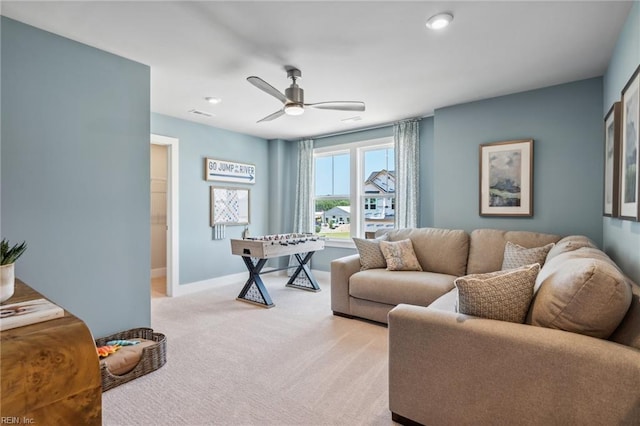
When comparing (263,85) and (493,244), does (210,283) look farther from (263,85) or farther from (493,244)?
(493,244)

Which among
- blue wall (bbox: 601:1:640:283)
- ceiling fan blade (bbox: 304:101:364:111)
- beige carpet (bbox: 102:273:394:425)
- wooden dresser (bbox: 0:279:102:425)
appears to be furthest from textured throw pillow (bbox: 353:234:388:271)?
wooden dresser (bbox: 0:279:102:425)

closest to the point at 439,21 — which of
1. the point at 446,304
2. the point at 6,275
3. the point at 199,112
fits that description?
the point at 446,304

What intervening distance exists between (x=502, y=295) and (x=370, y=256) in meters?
2.16

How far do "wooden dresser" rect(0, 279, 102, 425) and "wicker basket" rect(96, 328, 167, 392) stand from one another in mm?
1366

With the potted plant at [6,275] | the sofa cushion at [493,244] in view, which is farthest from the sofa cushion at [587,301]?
the potted plant at [6,275]

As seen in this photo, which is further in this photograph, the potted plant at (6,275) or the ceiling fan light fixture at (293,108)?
the ceiling fan light fixture at (293,108)

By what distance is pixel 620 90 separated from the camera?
2.37 m

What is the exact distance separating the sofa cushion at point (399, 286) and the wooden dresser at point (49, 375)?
103 inches

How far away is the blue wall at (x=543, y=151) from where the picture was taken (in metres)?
3.19

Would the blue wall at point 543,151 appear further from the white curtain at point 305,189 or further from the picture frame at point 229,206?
the picture frame at point 229,206

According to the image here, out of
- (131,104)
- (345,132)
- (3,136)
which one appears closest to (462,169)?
(345,132)

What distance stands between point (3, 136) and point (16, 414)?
2.12 metres

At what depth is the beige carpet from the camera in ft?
6.19

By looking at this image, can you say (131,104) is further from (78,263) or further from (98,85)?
(78,263)
